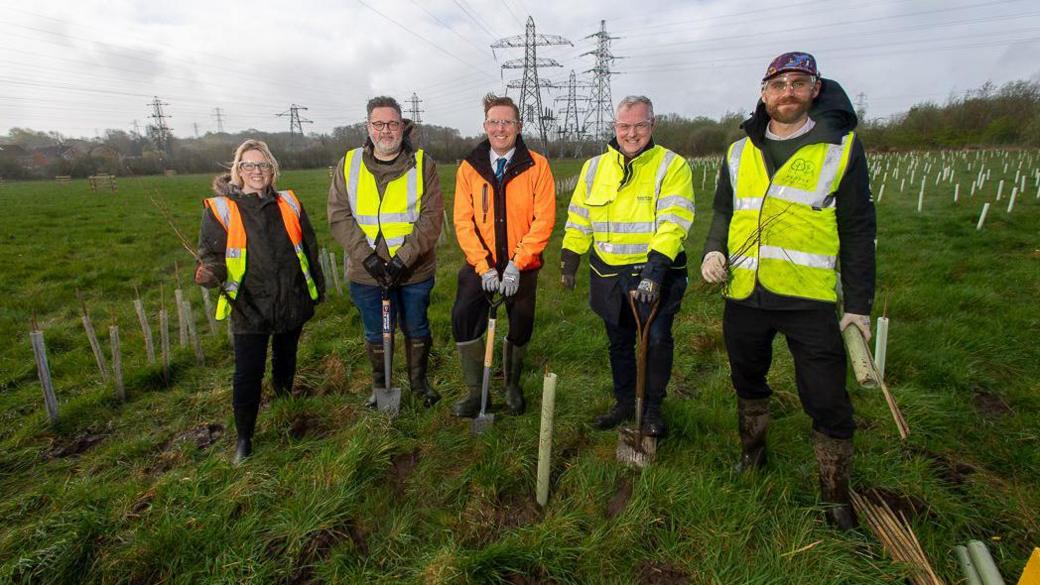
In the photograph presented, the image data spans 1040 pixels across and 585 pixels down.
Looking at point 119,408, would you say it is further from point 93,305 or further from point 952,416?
point 952,416

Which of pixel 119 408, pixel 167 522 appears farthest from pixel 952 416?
pixel 119 408

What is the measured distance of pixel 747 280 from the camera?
8.42 feet

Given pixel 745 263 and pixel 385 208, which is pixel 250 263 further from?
pixel 745 263

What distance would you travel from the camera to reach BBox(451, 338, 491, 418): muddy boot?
3.72 m

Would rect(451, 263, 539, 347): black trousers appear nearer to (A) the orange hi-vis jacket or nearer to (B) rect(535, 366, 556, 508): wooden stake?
(A) the orange hi-vis jacket

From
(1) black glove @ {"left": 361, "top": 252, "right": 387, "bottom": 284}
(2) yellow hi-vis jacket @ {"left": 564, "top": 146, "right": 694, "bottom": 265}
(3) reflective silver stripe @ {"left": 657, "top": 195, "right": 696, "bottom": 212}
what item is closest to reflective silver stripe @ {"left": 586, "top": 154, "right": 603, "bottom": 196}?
(2) yellow hi-vis jacket @ {"left": 564, "top": 146, "right": 694, "bottom": 265}

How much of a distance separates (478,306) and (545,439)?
136 centimetres

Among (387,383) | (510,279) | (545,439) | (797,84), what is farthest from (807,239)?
(387,383)

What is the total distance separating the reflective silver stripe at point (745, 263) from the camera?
99.7 inches

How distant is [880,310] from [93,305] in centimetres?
1053

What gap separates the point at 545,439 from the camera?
2.56 meters

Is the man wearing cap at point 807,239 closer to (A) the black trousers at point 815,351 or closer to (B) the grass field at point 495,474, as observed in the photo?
(A) the black trousers at point 815,351

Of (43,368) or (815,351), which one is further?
(43,368)

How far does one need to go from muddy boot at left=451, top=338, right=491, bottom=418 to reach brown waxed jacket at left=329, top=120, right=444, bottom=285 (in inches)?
26.5
